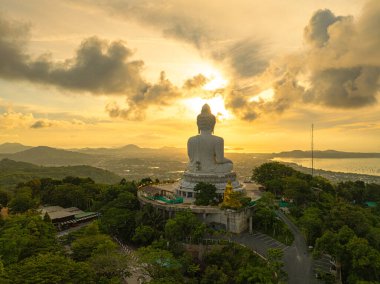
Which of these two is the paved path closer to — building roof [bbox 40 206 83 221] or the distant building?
the distant building

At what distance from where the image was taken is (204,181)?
42.5 meters

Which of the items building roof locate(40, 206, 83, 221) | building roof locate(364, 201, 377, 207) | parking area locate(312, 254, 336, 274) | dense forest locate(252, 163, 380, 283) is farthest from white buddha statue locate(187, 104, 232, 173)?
building roof locate(364, 201, 377, 207)

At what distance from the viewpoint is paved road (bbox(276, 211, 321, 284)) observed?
26.5 m

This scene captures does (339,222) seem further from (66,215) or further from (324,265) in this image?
(66,215)

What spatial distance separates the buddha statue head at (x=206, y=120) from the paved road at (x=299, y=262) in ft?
63.1

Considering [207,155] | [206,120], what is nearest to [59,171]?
[206,120]

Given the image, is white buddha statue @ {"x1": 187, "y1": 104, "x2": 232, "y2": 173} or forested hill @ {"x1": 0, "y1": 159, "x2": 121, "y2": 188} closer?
white buddha statue @ {"x1": 187, "y1": 104, "x2": 232, "y2": 173}

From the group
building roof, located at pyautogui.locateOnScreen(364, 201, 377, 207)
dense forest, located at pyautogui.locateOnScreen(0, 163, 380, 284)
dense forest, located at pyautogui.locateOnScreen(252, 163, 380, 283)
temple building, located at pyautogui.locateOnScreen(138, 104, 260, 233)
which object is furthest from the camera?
building roof, located at pyautogui.locateOnScreen(364, 201, 377, 207)

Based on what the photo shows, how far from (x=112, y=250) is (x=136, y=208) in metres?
13.8

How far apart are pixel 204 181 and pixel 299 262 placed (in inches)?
649

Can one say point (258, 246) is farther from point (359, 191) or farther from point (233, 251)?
point (359, 191)

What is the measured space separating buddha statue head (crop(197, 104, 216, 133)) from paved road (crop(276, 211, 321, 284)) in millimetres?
19233

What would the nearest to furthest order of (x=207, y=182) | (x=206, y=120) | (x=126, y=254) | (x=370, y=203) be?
1. (x=126, y=254)
2. (x=207, y=182)
3. (x=206, y=120)
4. (x=370, y=203)

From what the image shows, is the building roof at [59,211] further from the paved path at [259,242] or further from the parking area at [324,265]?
the parking area at [324,265]
